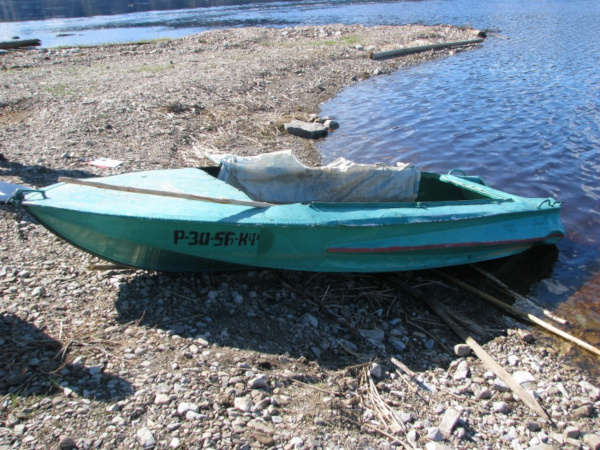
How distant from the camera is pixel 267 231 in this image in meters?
5.34

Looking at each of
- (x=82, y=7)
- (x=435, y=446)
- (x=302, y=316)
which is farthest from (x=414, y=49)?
(x=82, y=7)

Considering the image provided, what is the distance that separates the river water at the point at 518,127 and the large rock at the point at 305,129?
0.32 meters

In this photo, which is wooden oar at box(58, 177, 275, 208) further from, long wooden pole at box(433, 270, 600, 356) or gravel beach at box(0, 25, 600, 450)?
long wooden pole at box(433, 270, 600, 356)

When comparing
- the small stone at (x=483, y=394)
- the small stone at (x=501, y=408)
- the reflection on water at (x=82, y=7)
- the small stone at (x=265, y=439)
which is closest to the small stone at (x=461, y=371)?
the small stone at (x=483, y=394)

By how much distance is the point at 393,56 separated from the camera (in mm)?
23062

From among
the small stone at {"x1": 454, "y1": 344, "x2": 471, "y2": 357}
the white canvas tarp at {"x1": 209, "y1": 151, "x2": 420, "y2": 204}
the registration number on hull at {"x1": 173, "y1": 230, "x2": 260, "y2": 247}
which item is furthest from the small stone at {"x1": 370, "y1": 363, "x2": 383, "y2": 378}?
the white canvas tarp at {"x1": 209, "y1": 151, "x2": 420, "y2": 204}

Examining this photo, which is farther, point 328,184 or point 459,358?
point 328,184

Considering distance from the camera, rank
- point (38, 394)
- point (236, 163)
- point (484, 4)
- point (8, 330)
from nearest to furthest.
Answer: point (38, 394)
point (8, 330)
point (236, 163)
point (484, 4)

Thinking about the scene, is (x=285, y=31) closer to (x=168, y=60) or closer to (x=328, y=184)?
(x=168, y=60)

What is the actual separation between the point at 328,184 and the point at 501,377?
10.3 ft

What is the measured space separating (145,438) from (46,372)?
121 centimetres

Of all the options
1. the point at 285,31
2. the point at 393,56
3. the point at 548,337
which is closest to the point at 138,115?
the point at 548,337

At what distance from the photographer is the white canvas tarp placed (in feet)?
20.6

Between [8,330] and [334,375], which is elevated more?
[8,330]
